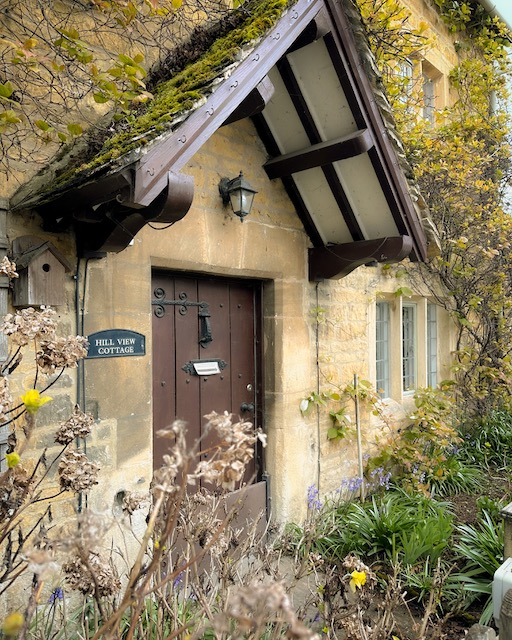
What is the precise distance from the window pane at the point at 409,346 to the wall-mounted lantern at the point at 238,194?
3.59 m

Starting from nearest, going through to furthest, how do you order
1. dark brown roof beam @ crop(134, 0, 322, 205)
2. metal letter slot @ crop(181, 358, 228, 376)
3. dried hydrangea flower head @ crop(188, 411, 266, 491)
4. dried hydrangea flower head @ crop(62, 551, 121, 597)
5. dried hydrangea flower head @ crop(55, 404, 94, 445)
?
1. dried hydrangea flower head @ crop(188, 411, 266, 491)
2. dried hydrangea flower head @ crop(62, 551, 121, 597)
3. dried hydrangea flower head @ crop(55, 404, 94, 445)
4. dark brown roof beam @ crop(134, 0, 322, 205)
5. metal letter slot @ crop(181, 358, 228, 376)

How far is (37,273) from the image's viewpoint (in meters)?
2.58

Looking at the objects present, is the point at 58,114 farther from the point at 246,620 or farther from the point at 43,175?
the point at 246,620

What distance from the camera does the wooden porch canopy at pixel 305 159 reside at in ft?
7.80

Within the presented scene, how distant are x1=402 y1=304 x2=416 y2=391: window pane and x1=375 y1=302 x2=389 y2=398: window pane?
0.50 metres

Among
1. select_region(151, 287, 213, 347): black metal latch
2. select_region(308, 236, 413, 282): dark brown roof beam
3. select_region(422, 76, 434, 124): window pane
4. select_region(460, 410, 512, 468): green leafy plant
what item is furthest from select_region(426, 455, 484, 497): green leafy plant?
select_region(422, 76, 434, 124): window pane

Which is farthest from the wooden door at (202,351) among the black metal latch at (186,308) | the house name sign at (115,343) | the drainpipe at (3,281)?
the drainpipe at (3,281)

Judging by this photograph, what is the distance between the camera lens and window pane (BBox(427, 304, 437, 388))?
22.9 ft

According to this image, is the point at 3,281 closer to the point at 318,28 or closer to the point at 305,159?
the point at 305,159

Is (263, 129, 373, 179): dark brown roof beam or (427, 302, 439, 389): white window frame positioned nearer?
(263, 129, 373, 179): dark brown roof beam

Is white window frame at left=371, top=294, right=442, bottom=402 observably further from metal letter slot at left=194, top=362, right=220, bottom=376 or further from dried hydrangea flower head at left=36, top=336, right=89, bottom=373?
dried hydrangea flower head at left=36, top=336, right=89, bottom=373

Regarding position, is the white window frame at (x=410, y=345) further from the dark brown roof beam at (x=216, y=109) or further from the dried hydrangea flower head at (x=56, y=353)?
the dried hydrangea flower head at (x=56, y=353)

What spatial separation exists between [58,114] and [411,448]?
4636 mm

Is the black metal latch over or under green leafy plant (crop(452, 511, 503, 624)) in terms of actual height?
over
